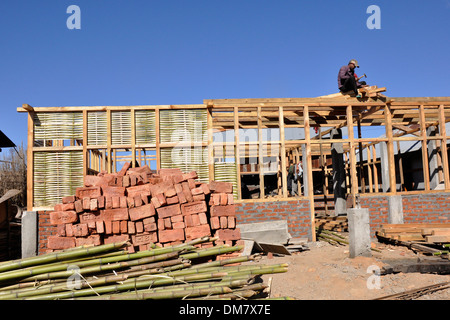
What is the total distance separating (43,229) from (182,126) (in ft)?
16.2

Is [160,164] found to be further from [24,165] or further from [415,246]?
[24,165]

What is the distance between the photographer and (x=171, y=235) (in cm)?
811

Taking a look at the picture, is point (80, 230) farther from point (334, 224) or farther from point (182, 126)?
point (334, 224)

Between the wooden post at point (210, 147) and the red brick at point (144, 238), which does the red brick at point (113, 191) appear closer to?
the red brick at point (144, 238)

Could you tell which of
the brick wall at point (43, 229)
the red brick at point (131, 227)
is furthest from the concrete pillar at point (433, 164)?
the brick wall at point (43, 229)

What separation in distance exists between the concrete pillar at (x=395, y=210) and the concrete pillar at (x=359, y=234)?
345cm

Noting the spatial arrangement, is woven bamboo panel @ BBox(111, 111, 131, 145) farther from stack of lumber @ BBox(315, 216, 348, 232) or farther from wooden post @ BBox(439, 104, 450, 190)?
wooden post @ BBox(439, 104, 450, 190)

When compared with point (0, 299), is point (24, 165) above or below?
above

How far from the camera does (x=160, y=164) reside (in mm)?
11242

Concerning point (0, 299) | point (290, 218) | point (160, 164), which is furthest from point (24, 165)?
point (0, 299)
